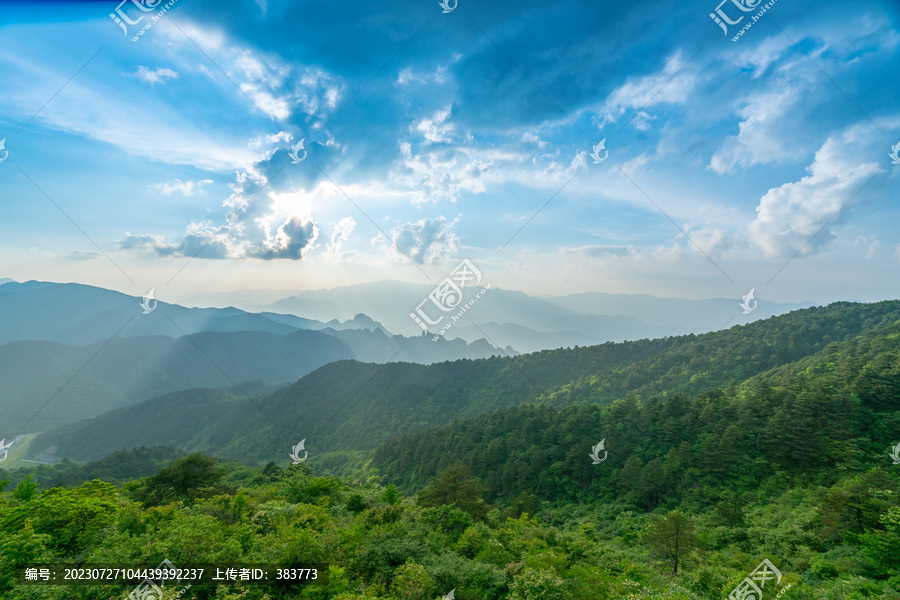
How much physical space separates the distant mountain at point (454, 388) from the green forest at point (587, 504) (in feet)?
3.41

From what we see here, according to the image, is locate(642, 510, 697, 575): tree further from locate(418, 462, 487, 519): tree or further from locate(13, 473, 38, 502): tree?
locate(13, 473, 38, 502): tree

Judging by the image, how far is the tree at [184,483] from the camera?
20703 millimetres

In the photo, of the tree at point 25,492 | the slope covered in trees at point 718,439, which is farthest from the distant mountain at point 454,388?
the tree at point 25,492

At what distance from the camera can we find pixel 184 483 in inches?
871

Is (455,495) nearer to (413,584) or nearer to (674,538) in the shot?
(674,538)

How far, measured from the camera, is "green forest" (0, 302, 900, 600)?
10.2 metres

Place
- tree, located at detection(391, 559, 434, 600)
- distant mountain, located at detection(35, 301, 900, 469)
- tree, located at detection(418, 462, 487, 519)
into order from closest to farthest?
tree, located at detection(391, 559, 434, 600) → tree, located at detection(418, 462, 487, 519) → distant mountain, located at detection(35, 301, 900, 469)

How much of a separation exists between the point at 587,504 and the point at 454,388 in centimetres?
7445

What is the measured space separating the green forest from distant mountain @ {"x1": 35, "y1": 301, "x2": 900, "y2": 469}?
1.04m
